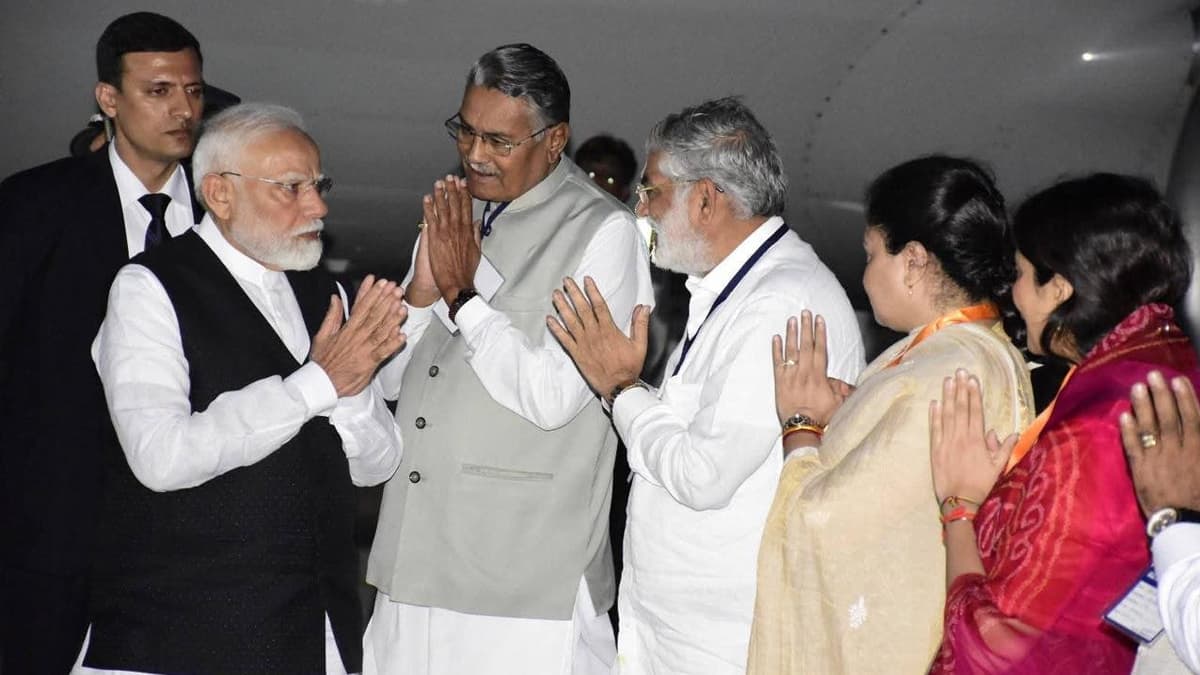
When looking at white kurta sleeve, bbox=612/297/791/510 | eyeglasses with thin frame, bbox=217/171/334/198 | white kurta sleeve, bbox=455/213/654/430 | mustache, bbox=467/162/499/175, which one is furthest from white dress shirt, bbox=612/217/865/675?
eyeglasses with thin frame, bbox=217/171/334/198

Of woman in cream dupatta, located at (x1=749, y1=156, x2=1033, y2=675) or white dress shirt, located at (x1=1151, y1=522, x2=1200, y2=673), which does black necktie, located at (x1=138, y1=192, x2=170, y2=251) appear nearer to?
woman in cream dupatta, located at (x1=749, y1=156, x2=1033, y2=675)

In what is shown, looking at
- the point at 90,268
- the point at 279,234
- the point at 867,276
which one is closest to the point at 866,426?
the point at 867,276

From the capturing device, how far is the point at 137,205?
10.4 feet

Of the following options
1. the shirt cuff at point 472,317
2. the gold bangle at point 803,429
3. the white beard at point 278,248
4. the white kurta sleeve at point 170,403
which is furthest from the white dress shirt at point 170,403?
the gold bangle at point 803,429

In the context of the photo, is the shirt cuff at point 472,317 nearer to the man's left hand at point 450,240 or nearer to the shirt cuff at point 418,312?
the man's left hand at point 450,240

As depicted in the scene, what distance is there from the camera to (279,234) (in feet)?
8.75

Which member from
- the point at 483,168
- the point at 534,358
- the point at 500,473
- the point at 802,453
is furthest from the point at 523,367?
the point at 802,453

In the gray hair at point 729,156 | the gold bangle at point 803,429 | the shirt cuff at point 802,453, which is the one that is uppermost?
the gray hair at point 729,156

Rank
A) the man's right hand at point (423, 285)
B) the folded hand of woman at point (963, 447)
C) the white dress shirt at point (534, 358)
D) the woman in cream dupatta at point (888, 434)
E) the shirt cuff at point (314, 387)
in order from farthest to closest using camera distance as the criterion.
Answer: the man's right hand at point (423, 285) < the white dress shirt at point (534, 358) < the shirt cuff at point (314, 387) < the woman in cream dupatta at point (888, 434) < the folded hand of woman at point (963, 447)

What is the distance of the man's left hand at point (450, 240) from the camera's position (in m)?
2.92

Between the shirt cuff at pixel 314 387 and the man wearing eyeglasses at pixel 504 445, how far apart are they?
42cm

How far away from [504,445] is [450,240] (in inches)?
16.9

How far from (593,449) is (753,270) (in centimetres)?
57

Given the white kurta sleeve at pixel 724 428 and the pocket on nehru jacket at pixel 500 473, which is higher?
the white kurta sleeve at pixel 724 428
